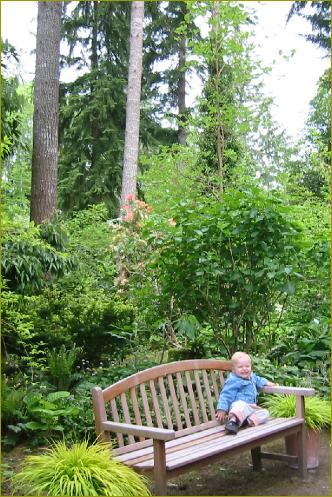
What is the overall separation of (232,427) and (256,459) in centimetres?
55

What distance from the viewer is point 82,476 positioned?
113 inches

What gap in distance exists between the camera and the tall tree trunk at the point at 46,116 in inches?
347

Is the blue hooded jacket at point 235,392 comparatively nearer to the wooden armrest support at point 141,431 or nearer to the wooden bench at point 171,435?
the wooden bench at point 171,435

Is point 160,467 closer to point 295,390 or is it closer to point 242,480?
point 242,480

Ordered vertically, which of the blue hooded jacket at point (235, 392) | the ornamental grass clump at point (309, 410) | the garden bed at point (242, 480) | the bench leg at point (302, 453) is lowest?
the garden bed at point (242, 480)

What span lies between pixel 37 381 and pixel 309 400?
8.47 ft

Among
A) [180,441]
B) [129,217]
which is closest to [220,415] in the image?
[180,441]

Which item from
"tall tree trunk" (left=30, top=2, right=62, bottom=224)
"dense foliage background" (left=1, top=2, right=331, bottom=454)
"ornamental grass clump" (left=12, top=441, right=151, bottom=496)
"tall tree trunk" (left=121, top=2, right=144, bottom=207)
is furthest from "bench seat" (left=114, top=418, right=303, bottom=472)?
"tall tree trunk" (left=121, top=2, right=144, bottom=207)

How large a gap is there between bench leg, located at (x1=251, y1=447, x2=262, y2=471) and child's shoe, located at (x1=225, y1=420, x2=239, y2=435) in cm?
43

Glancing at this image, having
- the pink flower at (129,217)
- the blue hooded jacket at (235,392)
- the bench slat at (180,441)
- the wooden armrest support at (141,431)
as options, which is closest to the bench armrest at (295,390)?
the blue hooded jacket at (235,392)

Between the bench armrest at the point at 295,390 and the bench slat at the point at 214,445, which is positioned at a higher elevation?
the bench armrest at the point at 295,390

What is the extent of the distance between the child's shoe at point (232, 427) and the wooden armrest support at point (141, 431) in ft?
2.60

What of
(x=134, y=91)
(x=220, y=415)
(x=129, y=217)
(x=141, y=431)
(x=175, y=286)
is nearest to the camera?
(x=141, y=431)

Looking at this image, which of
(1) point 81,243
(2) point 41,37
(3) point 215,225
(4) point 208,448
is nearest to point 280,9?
(2) point 41,37
